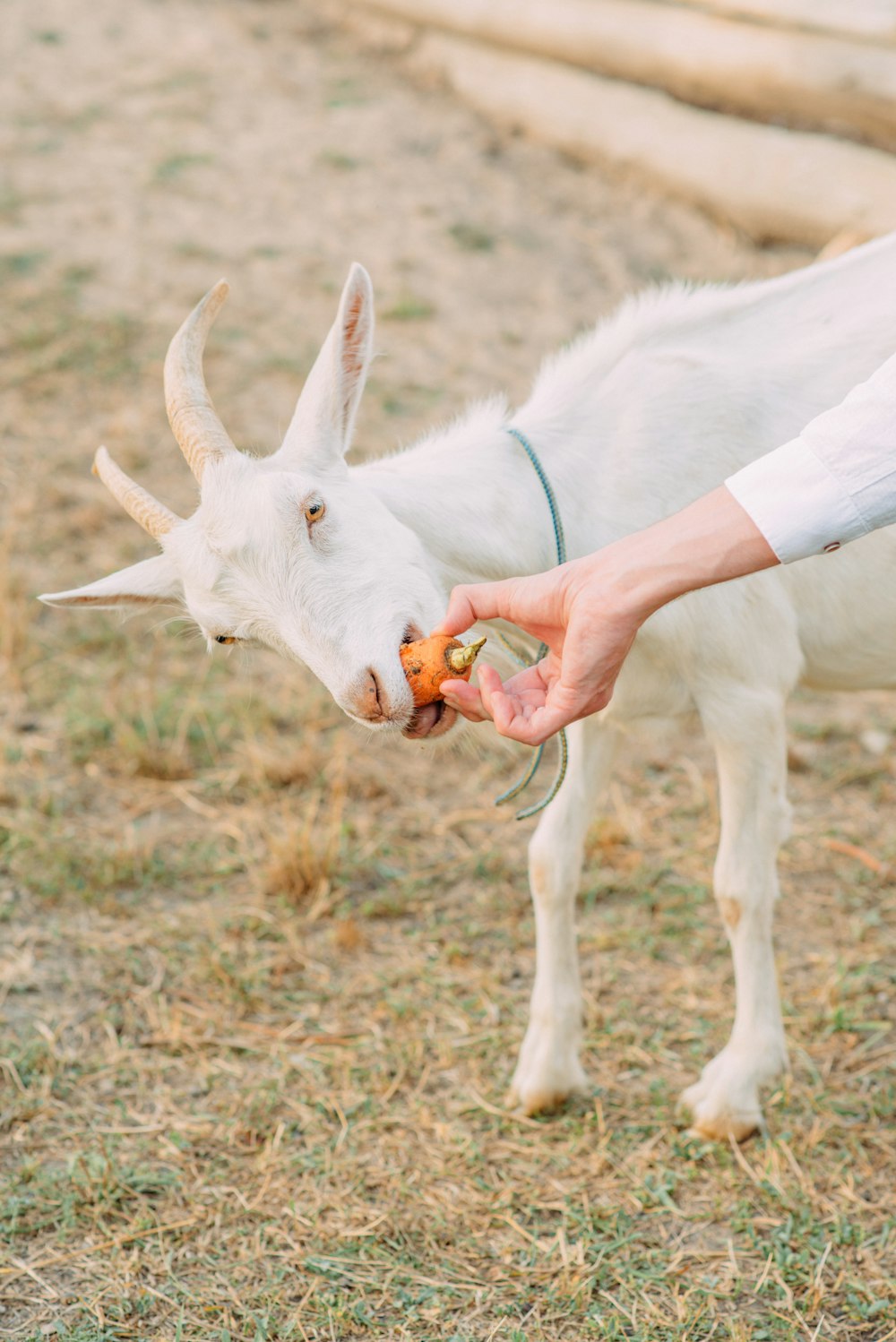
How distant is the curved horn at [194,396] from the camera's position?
Result: 10.2ft

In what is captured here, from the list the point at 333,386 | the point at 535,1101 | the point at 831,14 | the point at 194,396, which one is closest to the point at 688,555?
the point at 333,386

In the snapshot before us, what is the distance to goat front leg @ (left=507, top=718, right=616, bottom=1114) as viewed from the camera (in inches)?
149

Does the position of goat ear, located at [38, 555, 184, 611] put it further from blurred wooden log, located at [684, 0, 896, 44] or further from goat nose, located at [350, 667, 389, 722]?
blurred wooden log, located at [684, 0, 896, 44]

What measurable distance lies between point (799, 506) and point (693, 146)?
23.6ft

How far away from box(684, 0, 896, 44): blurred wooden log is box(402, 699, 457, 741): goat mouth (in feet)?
19.8

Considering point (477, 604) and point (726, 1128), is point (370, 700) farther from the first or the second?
point (726, 1128)

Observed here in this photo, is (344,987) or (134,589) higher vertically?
(134,589)

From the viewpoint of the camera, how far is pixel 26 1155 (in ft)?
11.5

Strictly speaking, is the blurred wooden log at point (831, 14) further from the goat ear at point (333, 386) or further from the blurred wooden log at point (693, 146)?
the goat ear at point (333, 386)

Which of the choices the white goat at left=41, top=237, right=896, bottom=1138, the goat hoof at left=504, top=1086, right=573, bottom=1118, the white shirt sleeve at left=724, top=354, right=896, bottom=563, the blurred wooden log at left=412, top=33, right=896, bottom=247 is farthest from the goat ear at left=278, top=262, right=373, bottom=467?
the blurred wooden log at left=412, top=33, right=896, bottom=247

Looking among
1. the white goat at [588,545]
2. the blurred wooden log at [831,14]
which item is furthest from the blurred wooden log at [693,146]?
the white goat at [588,545]

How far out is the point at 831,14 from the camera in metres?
7.54

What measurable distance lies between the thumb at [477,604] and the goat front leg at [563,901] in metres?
1.24

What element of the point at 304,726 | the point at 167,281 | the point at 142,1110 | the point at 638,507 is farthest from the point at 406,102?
the point at 142,1110
